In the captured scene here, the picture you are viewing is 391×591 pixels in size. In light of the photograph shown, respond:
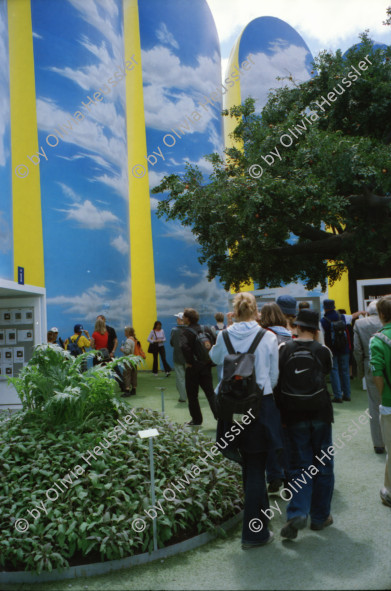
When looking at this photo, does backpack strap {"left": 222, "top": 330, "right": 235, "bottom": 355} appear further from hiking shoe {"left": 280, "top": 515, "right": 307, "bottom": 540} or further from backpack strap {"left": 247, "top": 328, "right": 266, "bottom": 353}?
hiking shoe {"left": 280, "top": 515, "right": 307, "bottom": 540}

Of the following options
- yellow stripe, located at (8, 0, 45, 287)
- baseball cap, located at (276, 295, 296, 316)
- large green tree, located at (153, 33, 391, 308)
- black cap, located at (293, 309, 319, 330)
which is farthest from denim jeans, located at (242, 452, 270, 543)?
yellow stripe, located at (8, 0, 45, 287)

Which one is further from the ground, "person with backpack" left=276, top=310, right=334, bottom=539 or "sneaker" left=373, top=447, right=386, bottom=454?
"person with backpack" left=276, top=310, right=334, bottom=539

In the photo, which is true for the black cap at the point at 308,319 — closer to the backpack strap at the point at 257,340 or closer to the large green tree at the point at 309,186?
the backpack strap at the point at 257,340

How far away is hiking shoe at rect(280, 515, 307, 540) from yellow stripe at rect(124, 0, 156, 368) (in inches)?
630

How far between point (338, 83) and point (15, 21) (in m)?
9.70

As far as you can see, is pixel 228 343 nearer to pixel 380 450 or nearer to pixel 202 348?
pixel 380 450

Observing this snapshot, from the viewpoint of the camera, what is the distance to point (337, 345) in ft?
32.4

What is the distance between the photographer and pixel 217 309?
2162 cm

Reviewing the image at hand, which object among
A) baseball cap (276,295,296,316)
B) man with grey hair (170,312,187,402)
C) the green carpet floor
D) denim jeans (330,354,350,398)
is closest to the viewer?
the green carpet floor

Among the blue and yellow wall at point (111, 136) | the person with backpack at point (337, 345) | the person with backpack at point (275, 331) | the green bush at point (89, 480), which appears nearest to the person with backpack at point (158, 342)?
the blue and yellow wall at point (111, 136)

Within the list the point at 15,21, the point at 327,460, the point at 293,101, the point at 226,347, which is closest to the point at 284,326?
the point at 226,347

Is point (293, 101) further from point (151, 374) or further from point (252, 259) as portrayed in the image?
point (151, 374)

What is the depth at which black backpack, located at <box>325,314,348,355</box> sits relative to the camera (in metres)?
9.81

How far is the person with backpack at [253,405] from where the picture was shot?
12.9 feet
